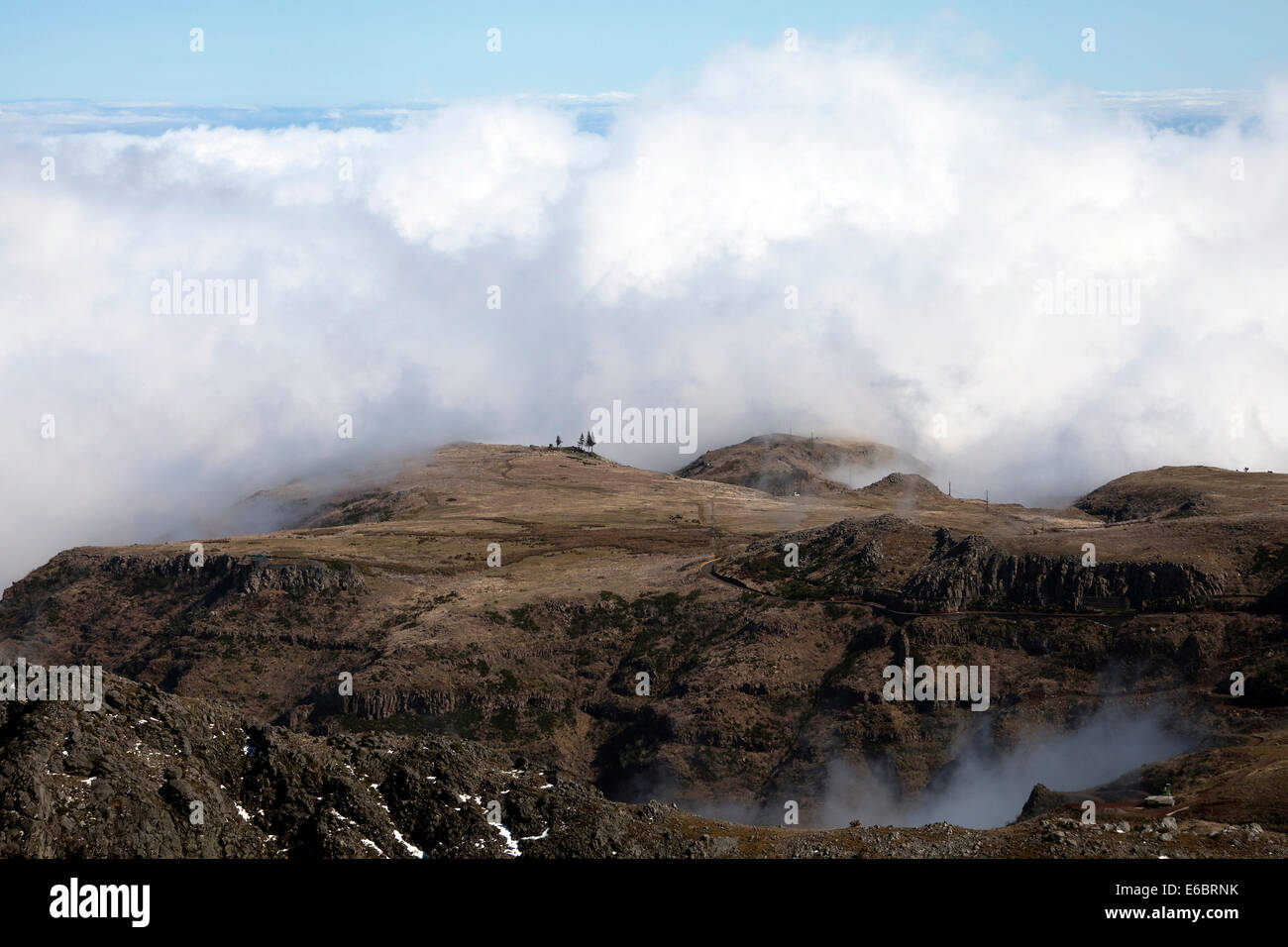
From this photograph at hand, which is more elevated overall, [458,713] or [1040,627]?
[1040,627]

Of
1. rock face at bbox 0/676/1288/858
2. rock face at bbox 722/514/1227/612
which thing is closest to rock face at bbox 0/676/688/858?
rock face at bbox 0/676/1288/858

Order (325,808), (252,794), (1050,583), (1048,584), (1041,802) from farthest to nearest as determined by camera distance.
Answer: (1048,584) → (1050,583) → (1041,802) → (252,794) → (325,808)

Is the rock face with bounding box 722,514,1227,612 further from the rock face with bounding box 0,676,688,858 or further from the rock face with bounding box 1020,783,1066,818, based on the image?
the rock face with bounding box 0,676,688,858

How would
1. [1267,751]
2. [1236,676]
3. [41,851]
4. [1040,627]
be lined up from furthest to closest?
[1040,627]
[1236,676]
[1267,751]
[41,851]

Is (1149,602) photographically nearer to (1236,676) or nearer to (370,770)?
(1236,676)

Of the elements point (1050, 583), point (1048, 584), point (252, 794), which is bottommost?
point (1048, 584)

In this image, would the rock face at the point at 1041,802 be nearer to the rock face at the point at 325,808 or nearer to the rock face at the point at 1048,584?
the rock face at the point at 325,808

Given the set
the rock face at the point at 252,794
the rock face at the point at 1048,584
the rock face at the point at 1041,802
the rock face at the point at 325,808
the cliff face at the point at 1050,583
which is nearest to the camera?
the rock face at the point at 252,794

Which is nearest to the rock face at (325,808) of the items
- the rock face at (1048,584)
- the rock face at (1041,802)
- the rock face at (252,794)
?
the rock face at (252,794)

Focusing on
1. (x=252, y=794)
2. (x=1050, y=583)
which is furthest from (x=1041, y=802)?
(x=1050, y=583)

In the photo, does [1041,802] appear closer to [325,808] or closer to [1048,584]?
[325,808]
